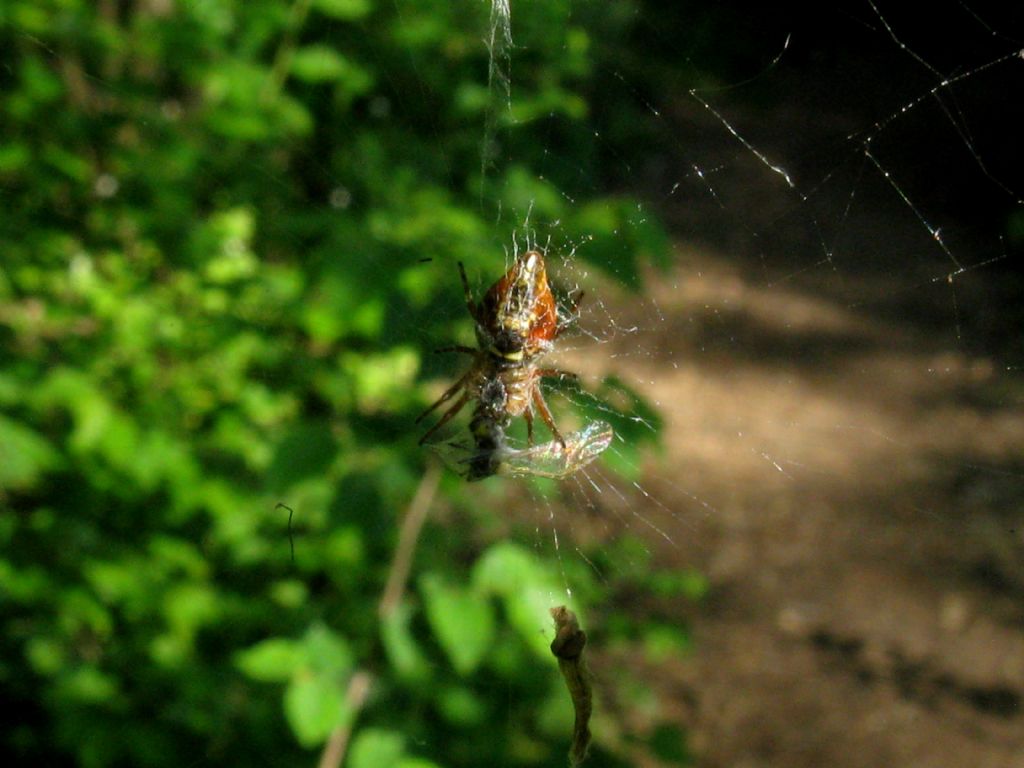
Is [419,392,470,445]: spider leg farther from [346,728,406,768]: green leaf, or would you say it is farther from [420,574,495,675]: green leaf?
[346,728,406,768]: green leaf

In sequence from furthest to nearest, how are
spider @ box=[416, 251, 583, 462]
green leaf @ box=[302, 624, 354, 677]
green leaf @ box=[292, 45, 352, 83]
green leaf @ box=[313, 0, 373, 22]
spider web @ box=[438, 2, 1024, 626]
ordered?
spider web @ box=[438, 2, 1024, 626] → green leaf @ box=[292, 45, 352, 83] → green leaf @ box=[313, 0, 373, 22] → green leaf @ box=[302, 624, 354, 677] → spider @ box=[416, 251, 583, 462]

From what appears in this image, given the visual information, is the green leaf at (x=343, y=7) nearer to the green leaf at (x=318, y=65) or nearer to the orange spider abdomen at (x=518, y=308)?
the green leaf at (x=318, y=65)

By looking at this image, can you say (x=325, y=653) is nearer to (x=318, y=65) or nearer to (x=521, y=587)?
(x=521, y=587)

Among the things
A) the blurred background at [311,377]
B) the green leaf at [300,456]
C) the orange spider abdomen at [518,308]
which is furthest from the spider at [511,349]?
the green leaf at [300,456]

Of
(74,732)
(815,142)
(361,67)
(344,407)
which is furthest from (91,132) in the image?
(815,142)

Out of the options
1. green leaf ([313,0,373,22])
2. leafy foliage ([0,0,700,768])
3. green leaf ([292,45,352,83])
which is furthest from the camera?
green leaf ([292,45,352,83])

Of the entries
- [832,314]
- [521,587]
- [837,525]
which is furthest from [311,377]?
[832,314]

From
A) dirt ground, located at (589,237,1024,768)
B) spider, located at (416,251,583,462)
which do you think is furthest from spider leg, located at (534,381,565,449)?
dirt ground, located at (589,237,1024,768)

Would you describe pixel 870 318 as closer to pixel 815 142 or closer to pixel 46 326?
pixel 815 142

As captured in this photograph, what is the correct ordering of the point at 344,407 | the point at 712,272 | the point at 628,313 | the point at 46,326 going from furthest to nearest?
the point at 712,272, the point at 628,313, the point at 46,326, the point at 344,407
